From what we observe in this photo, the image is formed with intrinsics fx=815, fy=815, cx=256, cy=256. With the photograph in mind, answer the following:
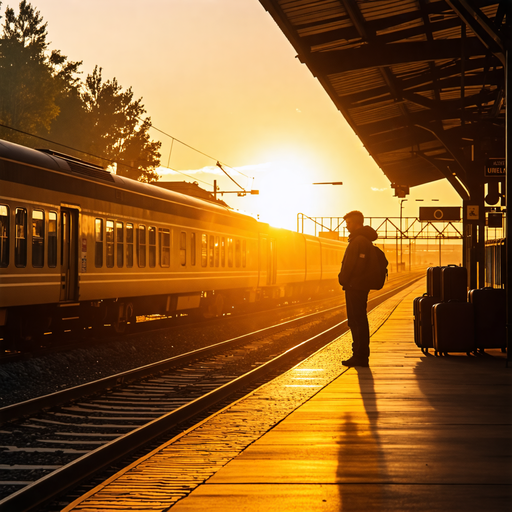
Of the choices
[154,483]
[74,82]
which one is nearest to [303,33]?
[154,483]

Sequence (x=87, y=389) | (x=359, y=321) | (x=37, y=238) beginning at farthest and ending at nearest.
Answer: (x=37, y=238) < (x=359, y=321) < (x=87, y=389)

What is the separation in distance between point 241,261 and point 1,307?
49.2ft

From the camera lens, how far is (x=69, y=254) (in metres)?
14.4

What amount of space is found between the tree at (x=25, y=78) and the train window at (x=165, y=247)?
4009 cm

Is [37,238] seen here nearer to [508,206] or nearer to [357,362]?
[357,362]

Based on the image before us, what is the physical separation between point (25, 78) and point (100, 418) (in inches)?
2209

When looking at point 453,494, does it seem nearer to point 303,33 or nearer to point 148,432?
point 148,432

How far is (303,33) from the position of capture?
41.1ft

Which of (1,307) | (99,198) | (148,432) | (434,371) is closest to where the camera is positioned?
(148,432)

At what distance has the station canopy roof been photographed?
1163cm

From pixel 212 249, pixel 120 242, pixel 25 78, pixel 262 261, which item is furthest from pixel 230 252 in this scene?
pixel 25 78

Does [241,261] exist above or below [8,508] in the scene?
above

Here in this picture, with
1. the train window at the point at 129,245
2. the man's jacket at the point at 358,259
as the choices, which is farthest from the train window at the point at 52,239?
the man's jacket at the point at 358,259

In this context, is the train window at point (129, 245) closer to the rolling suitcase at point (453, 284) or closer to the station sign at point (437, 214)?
the rolling suitcase at point (453, 284)
